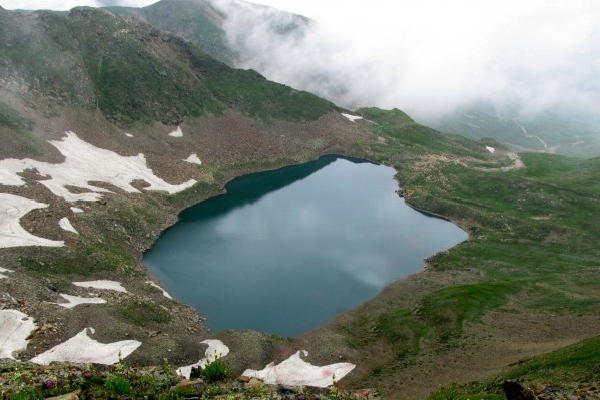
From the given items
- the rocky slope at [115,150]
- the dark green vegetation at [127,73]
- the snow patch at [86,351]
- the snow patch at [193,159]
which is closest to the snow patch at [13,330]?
the rocky slope at [115,150]

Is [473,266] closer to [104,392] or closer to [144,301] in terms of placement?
[144,301]

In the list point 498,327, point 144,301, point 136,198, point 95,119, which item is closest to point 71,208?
point 136,198

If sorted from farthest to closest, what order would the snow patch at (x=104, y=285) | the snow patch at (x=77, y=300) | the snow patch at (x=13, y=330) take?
1. the snow patch at (x=104, y=285)
2. the snow patch at (x=77, y=300)
3. the snow patch at (x=13, y=330)

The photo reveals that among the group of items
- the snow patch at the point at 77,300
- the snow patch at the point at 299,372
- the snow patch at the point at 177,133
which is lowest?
the snow patch at the point at 299,372

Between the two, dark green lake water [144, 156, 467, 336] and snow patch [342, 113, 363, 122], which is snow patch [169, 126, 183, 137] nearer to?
dark green lake water [144, 156, 467, 336]

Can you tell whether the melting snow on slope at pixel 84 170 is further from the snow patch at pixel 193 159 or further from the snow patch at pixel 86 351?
the snow patch at pixel 86 351

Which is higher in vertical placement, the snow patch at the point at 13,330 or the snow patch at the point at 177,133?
the snow patch at the point at 177,133

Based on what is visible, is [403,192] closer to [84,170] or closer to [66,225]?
[84,170]
